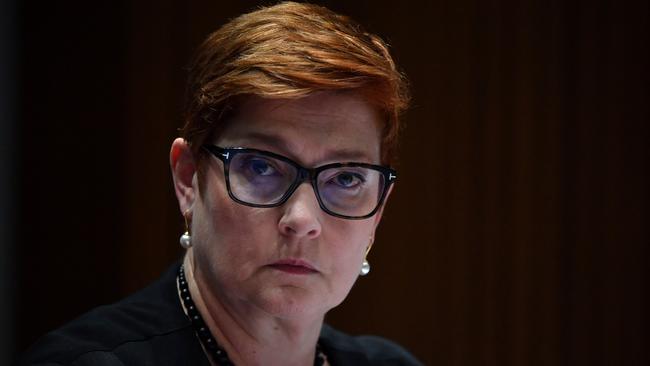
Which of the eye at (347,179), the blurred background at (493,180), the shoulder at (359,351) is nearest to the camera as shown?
the eye at (347,179)

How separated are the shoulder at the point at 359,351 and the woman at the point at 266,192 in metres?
0.23

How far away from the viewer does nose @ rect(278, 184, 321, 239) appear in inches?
58.2

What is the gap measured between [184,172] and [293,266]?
29 centimetres

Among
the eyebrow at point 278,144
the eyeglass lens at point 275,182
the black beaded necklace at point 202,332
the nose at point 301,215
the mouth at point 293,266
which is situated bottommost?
the black beaded necklace at point 202,332

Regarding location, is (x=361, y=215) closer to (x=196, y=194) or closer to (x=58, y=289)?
(x=196, y=194)

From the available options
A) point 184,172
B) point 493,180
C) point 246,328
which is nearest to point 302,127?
point 184,172

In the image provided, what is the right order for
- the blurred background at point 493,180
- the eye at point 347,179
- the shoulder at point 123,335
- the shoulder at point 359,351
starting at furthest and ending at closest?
1. the blurred background at point 493,180
2. the shoulder at point 359,351
3. the eye at point 347,179
4. the shoulder at point 123,335

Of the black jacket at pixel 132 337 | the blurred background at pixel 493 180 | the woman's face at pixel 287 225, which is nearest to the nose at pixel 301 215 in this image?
the woman's face at pixel 287 225

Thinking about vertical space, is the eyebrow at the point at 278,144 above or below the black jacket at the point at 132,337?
above

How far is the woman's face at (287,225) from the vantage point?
1501 mm

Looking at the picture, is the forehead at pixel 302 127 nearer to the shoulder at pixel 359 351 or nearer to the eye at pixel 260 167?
the eye at pixel 260 167

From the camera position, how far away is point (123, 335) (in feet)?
4.98

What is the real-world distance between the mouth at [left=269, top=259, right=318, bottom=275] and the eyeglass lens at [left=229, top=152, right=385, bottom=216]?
0.10 m

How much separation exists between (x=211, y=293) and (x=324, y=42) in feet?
1.58
